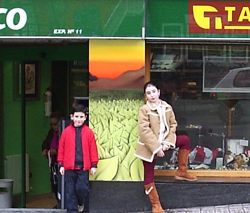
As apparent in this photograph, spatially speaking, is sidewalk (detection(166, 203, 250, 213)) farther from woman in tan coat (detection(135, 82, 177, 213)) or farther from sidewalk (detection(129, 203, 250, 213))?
woman in tan coat (detection(135, 82, 177, 213))

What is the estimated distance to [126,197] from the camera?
8305 millimetres

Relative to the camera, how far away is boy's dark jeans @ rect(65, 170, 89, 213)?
7.86 metres

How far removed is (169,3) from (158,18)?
24cm

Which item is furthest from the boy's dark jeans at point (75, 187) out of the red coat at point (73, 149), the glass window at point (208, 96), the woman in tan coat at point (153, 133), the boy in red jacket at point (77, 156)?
the glass window at point (208, 96)

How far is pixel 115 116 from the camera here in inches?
325

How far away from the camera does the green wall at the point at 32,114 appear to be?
30.9 feet

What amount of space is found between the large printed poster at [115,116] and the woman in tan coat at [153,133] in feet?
0.90

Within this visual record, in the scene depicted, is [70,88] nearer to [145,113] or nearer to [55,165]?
[55,165]

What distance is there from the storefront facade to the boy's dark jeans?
42 centimetres

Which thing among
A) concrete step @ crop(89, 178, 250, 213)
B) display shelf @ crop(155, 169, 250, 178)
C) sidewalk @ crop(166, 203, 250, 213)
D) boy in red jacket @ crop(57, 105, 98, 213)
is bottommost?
sidewalk @ crop(166, 203, 250, 213)

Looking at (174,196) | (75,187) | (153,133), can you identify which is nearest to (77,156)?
Answer: (75,187)

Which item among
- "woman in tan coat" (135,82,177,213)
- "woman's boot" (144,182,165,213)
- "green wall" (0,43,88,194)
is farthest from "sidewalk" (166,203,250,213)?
"green wall" (0,43,88,194)

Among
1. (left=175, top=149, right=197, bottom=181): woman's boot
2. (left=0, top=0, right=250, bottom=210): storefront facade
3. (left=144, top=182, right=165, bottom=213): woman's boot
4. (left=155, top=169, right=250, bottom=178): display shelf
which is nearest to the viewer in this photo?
(left=144, top=182, right=165, bottom=213): woman's boot

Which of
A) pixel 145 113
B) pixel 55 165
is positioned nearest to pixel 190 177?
pixel 145 113
